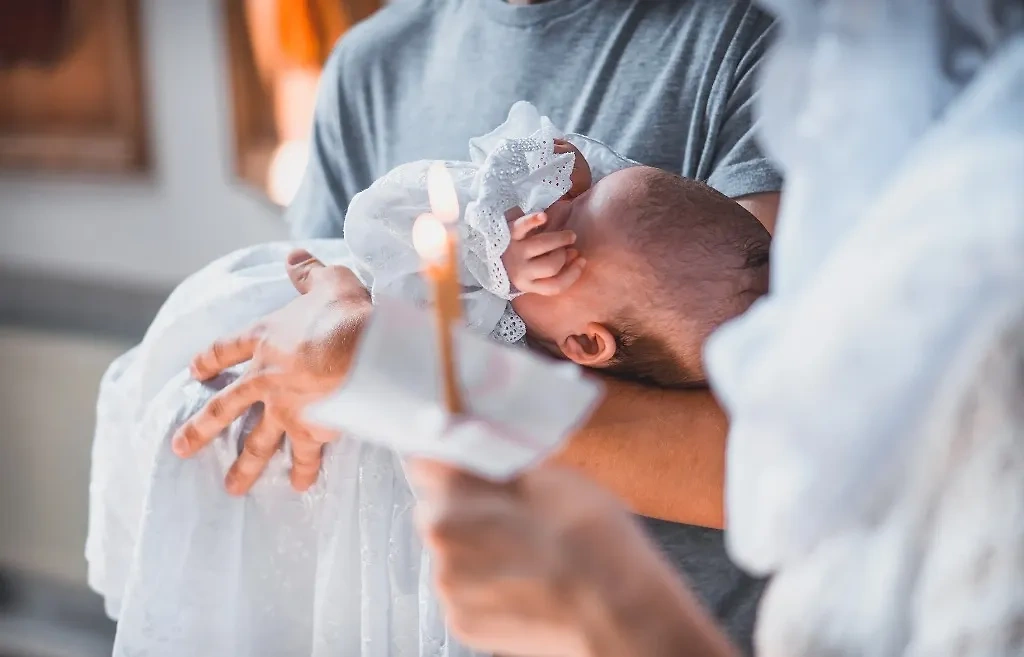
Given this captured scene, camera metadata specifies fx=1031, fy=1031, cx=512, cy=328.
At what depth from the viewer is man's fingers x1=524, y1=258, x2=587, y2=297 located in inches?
39.1

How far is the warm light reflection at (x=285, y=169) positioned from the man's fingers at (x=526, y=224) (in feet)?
3.88

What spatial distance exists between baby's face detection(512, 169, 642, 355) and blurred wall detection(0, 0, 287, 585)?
4.15 feet

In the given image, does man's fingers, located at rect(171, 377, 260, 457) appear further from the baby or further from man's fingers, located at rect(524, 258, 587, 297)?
man's fingers, located at rect(524, 258, 587, 297)

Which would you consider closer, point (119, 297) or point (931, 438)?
point (931, 438)

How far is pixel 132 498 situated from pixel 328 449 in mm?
285

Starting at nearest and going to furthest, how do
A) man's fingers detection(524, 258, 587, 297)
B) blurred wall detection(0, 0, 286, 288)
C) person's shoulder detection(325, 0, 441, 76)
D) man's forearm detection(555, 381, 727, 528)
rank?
man's forearm detection(555, 381, 727, 528)
man's fingers detection(524, 258, 587, 297)
person's shoulder detection(325, 0, 441, 76)
blurred wall detection(0, 0, 286, 288)

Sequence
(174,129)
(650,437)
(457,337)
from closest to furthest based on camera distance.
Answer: (457,337), (650,437), (174,129)

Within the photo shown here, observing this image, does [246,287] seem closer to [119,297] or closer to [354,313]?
[354,313]

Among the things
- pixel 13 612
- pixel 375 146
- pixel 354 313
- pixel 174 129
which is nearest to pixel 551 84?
pixel 375 146

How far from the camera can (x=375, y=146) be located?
52.5 inches

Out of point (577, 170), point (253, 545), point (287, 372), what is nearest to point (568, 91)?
point (577, 170)

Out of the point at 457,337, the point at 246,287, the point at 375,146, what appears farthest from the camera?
the point at 375,146

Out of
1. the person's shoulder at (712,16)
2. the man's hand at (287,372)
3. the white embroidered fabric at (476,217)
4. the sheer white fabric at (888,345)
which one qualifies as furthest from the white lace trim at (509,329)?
the sheer white fabric at (888,345)

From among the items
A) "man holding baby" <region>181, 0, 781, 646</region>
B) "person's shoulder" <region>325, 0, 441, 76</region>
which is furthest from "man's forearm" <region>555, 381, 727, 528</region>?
"person's shoulder" <region>325, 0, 441, 76</region>
